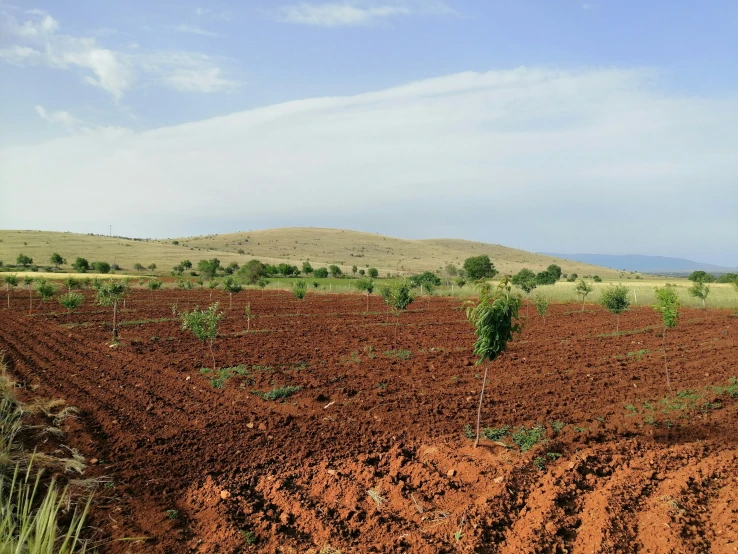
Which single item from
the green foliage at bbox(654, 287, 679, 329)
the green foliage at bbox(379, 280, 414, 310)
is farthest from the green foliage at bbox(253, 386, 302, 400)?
the green foliage at bbox(379, 280, 414, 310)

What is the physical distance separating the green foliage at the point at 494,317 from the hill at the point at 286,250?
3451 inches

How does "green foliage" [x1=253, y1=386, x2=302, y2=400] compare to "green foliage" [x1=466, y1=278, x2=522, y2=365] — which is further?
"green foliage" [x1=253, y1=386, x2=302, y2=400]

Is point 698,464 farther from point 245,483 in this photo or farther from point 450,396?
point 245,483

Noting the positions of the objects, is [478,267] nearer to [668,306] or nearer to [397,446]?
[668,306]

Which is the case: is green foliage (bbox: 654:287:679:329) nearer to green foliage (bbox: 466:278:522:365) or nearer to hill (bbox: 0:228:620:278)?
green foliage (bbox: 466:278:522:365)

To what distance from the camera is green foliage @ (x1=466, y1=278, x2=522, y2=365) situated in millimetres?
9203

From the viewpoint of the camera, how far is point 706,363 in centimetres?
1672

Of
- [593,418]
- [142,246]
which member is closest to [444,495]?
[593,418]

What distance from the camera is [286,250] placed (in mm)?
132875

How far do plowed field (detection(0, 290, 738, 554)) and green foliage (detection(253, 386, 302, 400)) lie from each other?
0.30 metres

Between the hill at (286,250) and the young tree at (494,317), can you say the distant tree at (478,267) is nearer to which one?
the hill at (286,250)

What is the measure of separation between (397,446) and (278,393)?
4.47 meters

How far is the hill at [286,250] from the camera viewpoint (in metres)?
98.6

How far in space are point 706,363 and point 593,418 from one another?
8871 millimetres
